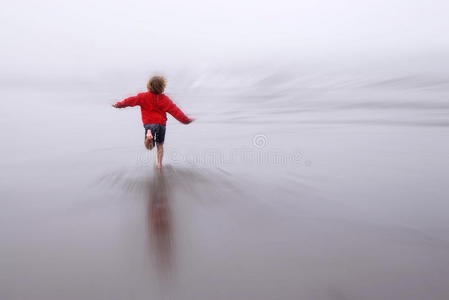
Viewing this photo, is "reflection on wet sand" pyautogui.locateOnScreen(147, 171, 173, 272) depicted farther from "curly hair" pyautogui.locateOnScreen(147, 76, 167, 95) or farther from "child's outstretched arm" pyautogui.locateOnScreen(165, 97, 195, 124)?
"curly hair" pyautogui.locateOnScreen(147, 76, 167, 95)

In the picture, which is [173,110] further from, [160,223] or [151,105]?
[160,223]

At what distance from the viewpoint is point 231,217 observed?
11.4 feet

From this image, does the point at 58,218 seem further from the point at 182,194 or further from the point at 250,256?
the point at 250,256

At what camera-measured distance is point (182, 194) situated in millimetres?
4246

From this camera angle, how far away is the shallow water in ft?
7.72

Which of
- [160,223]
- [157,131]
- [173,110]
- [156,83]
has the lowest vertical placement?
[160,223]

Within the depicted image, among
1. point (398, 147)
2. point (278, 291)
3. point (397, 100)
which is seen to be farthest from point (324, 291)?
point (397, 100)

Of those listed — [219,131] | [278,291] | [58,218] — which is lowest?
[278,291]

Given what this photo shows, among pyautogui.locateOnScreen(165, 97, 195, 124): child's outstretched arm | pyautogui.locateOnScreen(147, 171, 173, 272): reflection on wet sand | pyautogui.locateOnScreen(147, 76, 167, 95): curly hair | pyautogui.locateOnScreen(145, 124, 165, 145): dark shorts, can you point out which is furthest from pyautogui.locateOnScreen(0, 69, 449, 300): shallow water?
pyautogui.locateOnScreen(147, 76, 167, 95): curly hair

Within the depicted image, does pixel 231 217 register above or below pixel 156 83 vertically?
below

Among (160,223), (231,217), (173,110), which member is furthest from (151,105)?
(231,217)

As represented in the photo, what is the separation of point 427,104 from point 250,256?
41.5ft

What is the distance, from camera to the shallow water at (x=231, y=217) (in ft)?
7.72

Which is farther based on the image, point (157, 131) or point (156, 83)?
point (157, 131)
